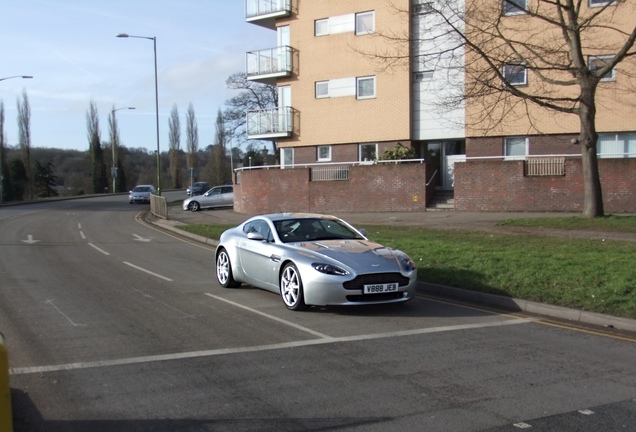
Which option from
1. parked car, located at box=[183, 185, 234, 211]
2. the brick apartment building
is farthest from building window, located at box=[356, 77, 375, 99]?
parked car, located at box=[183, 185, 234, 211]

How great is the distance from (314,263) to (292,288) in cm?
62

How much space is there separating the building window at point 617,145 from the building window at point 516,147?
2.90 meters

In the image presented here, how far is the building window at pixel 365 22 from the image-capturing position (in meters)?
32.3

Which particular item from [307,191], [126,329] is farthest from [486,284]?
[307,191]

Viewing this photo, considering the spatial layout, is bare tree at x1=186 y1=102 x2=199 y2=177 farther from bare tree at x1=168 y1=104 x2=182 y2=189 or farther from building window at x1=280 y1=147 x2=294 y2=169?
building window at x1=280 y1=147 x2=294 y2=169

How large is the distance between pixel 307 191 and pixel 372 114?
4.80m

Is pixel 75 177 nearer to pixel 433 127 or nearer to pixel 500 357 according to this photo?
pixel 433 127

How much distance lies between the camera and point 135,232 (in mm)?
27094

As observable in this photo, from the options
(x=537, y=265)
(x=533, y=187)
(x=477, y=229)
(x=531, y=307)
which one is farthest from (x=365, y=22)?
(x=531, y=307)

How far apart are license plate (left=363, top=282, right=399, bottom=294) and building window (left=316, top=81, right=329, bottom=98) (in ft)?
82.4

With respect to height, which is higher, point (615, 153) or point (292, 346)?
point (615, 153)

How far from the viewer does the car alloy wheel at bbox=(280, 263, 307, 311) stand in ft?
32.3

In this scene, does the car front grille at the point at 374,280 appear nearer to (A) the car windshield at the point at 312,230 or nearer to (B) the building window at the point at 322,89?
(A) the car windshield at the point at 312,230

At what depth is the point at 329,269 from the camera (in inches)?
375
